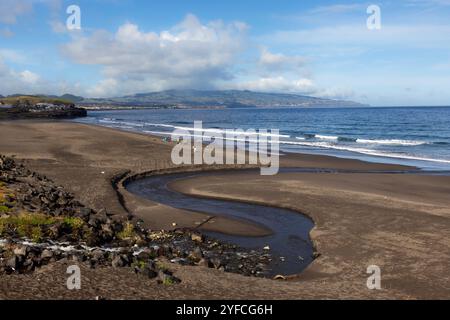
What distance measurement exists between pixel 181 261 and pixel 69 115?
106574mm

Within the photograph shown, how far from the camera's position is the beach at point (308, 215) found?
8742 millimetres

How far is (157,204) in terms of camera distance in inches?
707

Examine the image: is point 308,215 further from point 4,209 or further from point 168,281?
point 4,209

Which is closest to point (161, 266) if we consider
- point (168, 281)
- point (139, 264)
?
point (139, 264)

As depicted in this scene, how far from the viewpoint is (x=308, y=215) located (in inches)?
657

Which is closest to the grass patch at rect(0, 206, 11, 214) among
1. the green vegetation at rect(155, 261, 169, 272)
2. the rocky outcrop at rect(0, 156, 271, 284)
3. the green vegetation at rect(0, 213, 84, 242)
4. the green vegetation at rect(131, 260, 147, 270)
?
the rocky outcrop at rect(0, 156, 271, 284)

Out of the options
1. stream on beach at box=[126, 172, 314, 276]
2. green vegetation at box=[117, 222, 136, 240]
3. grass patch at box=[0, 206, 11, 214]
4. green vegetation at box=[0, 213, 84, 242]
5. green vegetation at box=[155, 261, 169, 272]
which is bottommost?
stream on beach at box=[126, 172, 314, 276]

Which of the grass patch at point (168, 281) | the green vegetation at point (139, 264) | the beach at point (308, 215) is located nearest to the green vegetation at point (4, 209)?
the beach at point (308, 215)

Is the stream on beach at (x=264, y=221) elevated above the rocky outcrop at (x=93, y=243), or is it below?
below

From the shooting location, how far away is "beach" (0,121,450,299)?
874cm

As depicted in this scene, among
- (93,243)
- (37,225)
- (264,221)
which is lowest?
(264,221)

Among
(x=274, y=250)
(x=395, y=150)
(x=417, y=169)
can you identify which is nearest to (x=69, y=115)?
(x=395, y=150)

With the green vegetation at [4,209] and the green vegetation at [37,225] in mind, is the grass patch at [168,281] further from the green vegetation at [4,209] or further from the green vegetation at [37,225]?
the green vegetation at [4,209]

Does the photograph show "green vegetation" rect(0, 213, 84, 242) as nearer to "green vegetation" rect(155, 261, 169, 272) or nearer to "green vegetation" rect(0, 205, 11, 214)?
"green vegetation" rect(0, 205, 11, 214)
